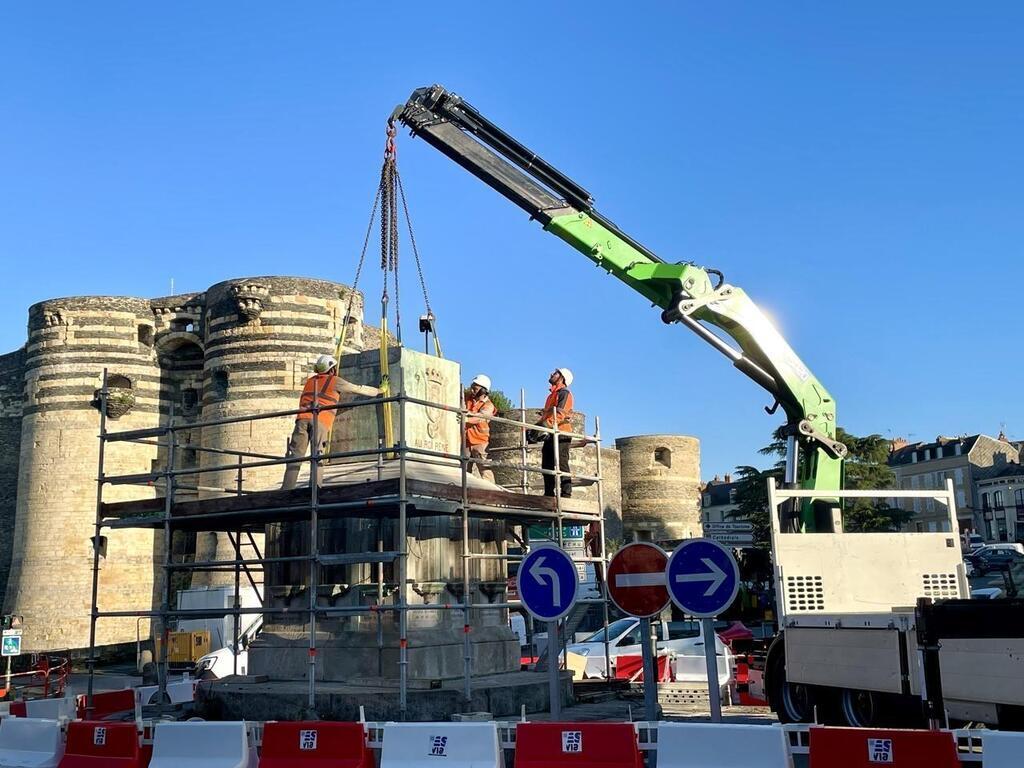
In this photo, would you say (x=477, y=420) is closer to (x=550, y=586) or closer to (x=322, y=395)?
(x=322, y=395)

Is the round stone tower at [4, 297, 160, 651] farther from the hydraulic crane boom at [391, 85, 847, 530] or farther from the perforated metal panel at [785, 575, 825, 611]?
the perforated metal panel at [785, 575, 825, 611]

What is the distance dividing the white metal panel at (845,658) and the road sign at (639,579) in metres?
1.91

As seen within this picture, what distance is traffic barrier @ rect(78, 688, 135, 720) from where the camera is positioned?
11648 millimetres

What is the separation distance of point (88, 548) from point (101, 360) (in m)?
6.51

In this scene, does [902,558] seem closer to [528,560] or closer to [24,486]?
[528,560]

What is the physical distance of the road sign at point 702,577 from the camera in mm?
7043

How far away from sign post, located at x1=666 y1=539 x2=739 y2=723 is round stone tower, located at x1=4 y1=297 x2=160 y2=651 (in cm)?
3095

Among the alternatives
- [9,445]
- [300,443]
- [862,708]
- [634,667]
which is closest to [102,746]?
[300,443]

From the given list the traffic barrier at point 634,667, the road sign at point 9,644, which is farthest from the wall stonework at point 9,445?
the traffic barrier at point 634,667

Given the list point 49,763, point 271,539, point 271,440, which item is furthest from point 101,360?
point 49,763

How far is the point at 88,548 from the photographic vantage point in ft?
116

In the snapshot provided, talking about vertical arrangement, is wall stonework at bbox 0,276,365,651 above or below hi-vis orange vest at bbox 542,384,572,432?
above

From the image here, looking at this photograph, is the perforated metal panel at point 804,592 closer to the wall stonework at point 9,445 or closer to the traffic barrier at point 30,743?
the traffic barrier at point 30,743

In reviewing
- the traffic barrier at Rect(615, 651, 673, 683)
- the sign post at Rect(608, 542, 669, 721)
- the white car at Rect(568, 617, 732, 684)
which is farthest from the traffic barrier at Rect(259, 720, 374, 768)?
the traffic barrier at Rect(615, 651, 673, 683)
